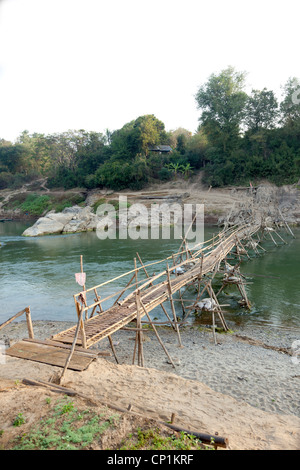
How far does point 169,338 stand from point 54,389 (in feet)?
15.7

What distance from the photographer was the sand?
413 centimetres

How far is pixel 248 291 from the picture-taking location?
12.4 metres

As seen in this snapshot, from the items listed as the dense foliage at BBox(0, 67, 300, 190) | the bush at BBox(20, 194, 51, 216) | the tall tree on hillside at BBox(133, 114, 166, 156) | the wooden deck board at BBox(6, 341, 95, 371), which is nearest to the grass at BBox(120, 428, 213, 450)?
the wooden deck board at BBox(6, 341, 95, 371)

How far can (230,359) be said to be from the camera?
23.0ft

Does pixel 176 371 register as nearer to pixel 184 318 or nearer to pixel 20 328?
pixel 184 318

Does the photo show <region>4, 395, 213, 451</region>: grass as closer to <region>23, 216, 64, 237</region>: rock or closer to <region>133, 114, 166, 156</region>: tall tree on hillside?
<region>23, 216, 64, 237</region>: rock

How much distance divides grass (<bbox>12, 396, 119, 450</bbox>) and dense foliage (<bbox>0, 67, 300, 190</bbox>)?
31837 mm

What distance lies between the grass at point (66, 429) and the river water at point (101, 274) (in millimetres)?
6588

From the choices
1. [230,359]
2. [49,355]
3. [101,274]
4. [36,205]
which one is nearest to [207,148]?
[36,205]

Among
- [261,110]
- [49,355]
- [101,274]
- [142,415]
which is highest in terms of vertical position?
[261,110]

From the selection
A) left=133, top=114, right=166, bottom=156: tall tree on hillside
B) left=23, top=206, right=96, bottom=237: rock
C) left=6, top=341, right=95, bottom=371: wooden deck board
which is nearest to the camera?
left=6, top=341, right=95, bottom=371: wooden deck board

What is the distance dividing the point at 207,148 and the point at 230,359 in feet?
115

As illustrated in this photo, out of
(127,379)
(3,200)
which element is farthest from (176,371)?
(3,200)

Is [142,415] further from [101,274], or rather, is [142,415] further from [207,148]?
[207,148]
